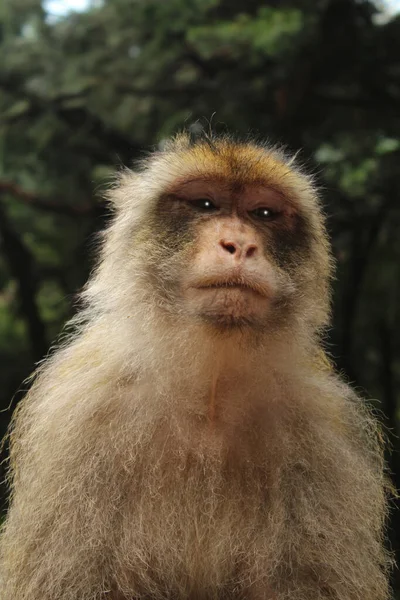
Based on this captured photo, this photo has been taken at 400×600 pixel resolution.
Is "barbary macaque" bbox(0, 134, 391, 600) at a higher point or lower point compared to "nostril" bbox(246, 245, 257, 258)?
lower

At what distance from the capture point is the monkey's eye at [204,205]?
9.25ft

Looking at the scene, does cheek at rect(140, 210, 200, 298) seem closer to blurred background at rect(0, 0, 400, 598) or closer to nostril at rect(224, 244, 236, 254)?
nostril at rect(224, 244, 236, 254)

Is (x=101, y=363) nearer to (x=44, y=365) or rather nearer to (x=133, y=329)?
(x=133, y=329)

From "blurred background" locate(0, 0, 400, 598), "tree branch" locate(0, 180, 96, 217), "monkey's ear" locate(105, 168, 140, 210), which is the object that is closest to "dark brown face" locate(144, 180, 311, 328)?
"monkey's ear" locate(105, 168, 140, 210)

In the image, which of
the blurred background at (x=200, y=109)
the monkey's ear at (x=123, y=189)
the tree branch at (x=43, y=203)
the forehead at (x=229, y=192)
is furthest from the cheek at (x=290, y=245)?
the tree branch at (x=43, y=203)

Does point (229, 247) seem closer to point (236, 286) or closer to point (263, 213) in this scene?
point (236, 286)

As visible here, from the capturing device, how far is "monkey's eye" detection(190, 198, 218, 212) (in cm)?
282

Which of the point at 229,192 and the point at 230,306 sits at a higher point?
the point at 229,192

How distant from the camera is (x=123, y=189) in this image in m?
3.32

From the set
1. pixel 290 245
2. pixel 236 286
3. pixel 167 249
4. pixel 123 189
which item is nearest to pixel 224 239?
pixel 236 286

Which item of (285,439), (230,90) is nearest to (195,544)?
(285,439)

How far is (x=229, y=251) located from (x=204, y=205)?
37cm

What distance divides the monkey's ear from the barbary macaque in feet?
0.62

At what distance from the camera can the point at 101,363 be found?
299 cm
